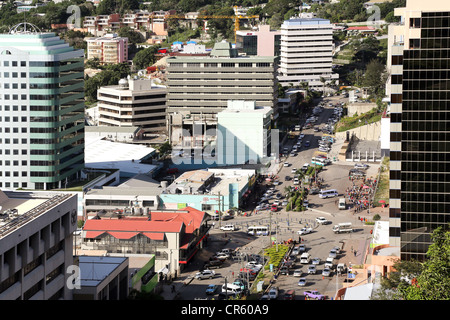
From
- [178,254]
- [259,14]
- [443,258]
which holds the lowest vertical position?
[178,254]

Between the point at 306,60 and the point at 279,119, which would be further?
the point at 306,60

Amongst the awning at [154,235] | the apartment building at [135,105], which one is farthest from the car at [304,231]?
the apartment building at [135,105]

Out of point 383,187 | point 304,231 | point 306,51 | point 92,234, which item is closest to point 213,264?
point 92,234

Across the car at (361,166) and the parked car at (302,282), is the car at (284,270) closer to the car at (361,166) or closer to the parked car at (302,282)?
the parked car at (302,282)

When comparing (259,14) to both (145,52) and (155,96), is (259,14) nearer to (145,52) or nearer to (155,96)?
(145,52)

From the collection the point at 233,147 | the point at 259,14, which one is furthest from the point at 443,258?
the point at 259,14

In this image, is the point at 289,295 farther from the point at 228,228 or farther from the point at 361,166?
the point at 361,166
